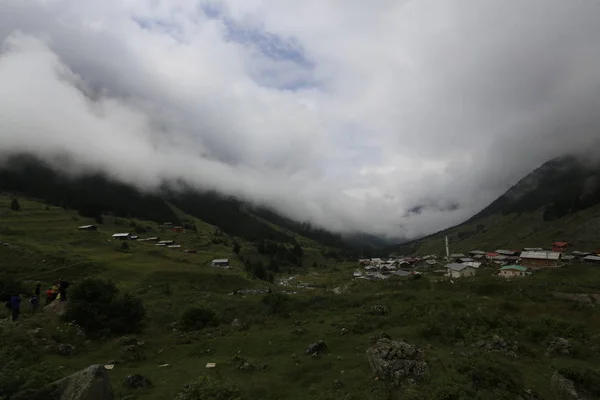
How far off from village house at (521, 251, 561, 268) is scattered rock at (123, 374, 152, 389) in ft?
535

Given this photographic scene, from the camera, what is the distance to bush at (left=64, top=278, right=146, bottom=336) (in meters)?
37.7

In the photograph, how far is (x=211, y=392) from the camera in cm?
1697

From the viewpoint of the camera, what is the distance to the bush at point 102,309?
124 ft

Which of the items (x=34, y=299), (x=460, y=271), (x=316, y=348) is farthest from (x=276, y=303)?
(x=460, y=271)

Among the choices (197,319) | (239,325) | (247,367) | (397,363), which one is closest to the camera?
(397,363)

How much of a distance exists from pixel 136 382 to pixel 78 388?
10.3 m

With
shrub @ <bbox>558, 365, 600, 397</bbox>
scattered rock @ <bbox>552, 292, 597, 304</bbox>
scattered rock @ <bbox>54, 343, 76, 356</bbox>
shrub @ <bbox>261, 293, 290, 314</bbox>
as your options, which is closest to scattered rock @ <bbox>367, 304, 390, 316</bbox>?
shrub @ <bbox>261, 293, 290, 314</bbox>

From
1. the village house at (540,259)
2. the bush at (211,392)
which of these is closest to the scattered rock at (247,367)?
the bush at (211,392)

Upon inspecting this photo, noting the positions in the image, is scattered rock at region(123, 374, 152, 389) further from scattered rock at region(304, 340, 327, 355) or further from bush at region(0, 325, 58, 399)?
scattered rock at region(304, 340, 327, 355)

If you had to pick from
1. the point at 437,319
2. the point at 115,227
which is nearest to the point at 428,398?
the point at 437,319

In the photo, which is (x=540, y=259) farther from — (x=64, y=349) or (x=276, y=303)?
(x=64, y=349)

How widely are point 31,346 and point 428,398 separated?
3035 cm

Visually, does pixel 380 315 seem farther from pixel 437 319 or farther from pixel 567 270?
pixel 567 270

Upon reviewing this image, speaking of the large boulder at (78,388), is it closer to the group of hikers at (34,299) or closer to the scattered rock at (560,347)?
the group of hikers at (34,299)
